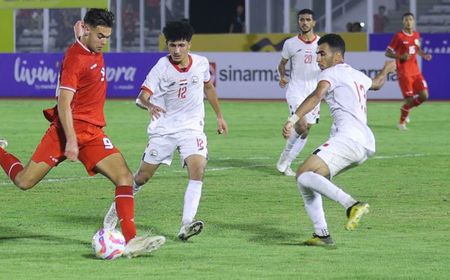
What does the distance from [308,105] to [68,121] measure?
2.11 meters

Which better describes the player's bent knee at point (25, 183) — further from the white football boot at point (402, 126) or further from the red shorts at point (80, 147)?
the white football boot at point (402, 126)

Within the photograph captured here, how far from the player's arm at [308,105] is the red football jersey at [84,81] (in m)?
1.58

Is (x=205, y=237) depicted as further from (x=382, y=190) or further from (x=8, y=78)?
(x=8, y=78)

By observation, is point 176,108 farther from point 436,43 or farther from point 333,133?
point 436,43

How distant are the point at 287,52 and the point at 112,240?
8792mm

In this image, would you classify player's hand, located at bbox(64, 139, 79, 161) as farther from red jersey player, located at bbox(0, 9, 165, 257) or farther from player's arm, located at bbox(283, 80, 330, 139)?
player's arm, located at bbox(283, 80, 330, 139)

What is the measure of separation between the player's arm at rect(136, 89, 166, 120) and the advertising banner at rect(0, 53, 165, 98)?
2474cm

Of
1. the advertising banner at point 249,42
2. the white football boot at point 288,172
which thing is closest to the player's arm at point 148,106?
the white football boot at point 288,172

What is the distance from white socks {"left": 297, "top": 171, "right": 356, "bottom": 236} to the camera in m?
11.3

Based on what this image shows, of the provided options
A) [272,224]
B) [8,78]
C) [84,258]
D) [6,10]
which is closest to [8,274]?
[84,258]

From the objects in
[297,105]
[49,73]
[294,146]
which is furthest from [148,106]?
[49,73]

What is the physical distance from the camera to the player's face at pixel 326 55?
11.9m

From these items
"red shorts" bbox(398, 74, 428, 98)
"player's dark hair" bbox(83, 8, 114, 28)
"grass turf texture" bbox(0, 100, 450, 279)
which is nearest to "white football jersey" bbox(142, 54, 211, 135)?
"grass turf texture" bbox(0, 100, 450, 279)

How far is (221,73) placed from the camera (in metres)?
37.4
